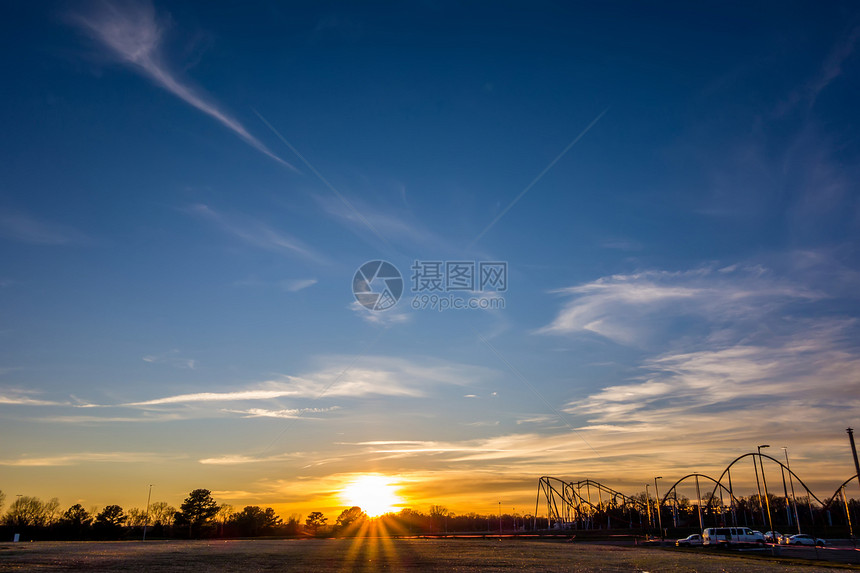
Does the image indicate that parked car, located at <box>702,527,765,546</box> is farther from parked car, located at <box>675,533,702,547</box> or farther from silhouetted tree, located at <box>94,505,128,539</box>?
silhouetted tree, located at <box>94,505,128,539</box>

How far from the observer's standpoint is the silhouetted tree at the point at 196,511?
165625mm

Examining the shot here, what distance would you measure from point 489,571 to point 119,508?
163 meters

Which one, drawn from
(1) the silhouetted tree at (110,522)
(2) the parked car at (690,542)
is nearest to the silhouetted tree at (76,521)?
(1) the silhouetted tree at (110,522)

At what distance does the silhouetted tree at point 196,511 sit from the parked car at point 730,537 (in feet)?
463

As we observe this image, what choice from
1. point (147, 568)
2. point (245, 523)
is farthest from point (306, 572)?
point (245, 523)

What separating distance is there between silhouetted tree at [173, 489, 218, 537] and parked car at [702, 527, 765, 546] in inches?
5557

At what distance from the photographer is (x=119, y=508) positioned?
16200cm

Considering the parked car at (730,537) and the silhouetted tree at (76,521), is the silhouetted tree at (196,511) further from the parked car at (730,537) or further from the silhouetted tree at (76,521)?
the parked car at (730,537)

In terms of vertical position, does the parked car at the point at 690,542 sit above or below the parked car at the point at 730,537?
below

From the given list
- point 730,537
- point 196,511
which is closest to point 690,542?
point 730,537

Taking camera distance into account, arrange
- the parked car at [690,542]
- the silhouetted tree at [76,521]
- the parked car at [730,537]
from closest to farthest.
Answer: the parked car at [730,537] → the parked car at [690,542] → the silhouetted tree at [76,521]

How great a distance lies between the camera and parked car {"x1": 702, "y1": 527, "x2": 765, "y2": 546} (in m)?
73.0

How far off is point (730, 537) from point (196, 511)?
483 ft

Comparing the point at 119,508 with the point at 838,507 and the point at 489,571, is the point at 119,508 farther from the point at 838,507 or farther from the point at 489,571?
the point at 838,507
